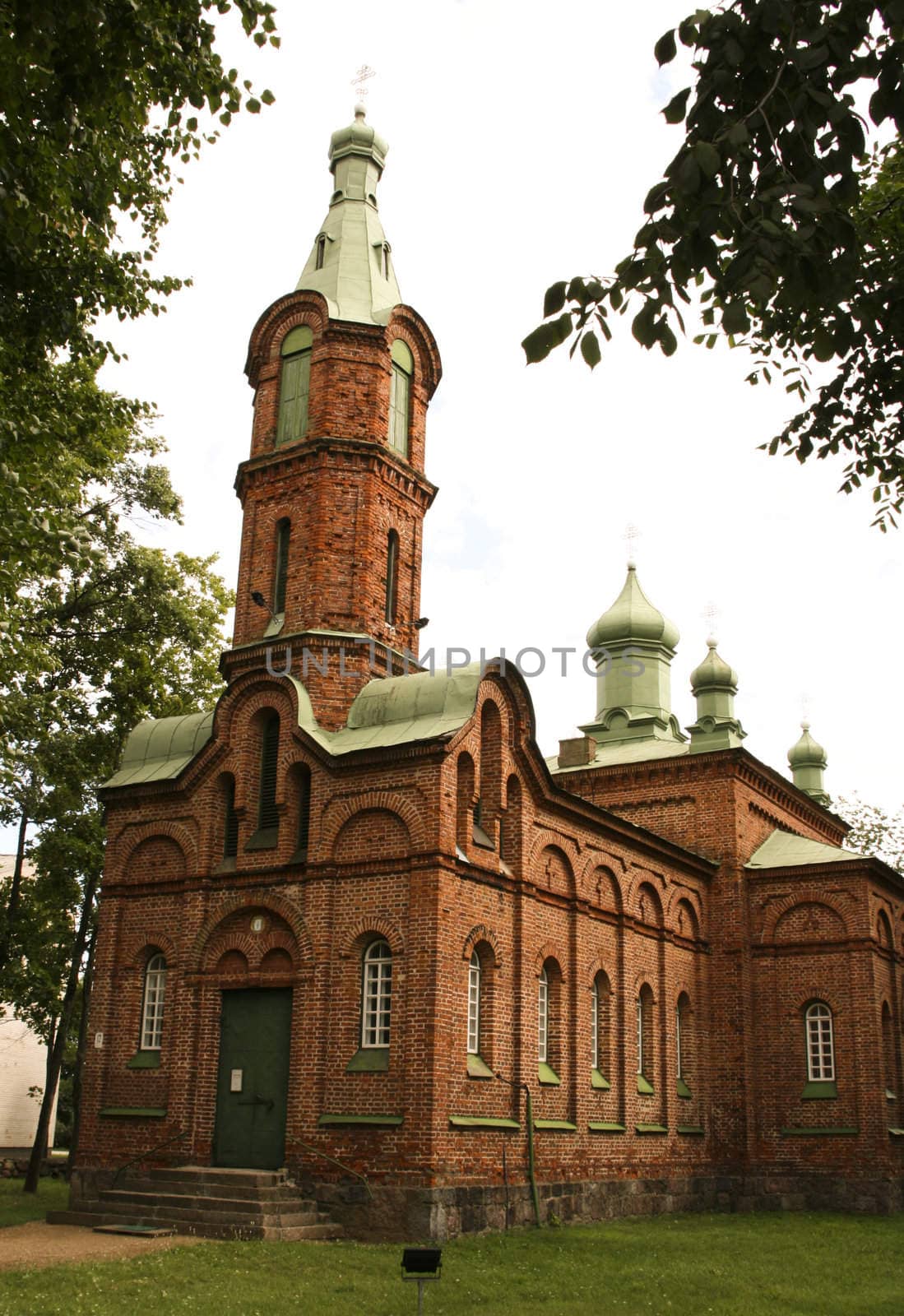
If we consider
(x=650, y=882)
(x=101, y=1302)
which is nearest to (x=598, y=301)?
(x=101, y=1302)

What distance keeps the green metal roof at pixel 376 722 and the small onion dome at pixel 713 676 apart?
12.1 m

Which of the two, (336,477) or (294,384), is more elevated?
(294,384)

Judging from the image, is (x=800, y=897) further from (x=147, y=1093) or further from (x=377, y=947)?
(x=147, y=1093)

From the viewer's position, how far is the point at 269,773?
20516mm

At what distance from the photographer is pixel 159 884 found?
20875mm

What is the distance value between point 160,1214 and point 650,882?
11716 millimetres

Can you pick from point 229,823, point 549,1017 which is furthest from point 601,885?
point 229,823

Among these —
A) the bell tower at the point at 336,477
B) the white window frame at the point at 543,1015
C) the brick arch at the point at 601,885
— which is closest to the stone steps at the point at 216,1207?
the white window frame at the point at 543,1015

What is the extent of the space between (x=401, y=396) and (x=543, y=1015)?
11.1 m

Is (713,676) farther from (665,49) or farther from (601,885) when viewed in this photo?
(665,49)

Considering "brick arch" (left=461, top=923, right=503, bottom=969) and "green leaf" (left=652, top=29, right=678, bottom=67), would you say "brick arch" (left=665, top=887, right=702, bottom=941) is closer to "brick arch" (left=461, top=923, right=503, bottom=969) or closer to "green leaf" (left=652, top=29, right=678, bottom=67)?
"brick arch" (left=461, top=923, right=503, bottom=969)

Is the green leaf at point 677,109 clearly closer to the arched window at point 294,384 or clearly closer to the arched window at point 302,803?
the arched window at point 302,803

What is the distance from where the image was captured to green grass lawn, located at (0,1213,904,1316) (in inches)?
500

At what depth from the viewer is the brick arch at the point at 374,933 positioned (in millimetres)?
18250
